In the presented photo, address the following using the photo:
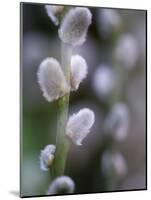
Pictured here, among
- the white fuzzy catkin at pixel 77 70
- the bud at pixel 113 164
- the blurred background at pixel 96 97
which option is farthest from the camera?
the bud at pixel 113 164

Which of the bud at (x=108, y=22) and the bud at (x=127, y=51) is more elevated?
the bud at (x=108, y=22)

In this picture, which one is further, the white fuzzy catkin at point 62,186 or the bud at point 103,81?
the bud at point 103,81

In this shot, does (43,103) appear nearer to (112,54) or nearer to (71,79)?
(71,79)

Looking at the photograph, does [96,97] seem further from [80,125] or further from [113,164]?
[113,164]

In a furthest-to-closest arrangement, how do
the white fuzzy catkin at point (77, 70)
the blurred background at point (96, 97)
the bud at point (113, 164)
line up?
the bud at point (113, 164)
the white fuzzy catkin at point (77, 70)
the blurred background at point (96, 97)

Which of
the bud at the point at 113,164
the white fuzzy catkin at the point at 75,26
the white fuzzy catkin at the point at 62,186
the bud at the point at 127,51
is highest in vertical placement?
the white fuzzy catkin at the point at 75,26

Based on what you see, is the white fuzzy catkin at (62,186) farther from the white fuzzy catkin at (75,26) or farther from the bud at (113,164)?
the white fuzzy catkin at (75,26)

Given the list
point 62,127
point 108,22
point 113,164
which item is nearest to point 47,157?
point 62,127

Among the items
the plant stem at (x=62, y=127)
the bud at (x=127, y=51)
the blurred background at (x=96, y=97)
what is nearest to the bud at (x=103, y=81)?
the blurred background at (x=96, y=97)
